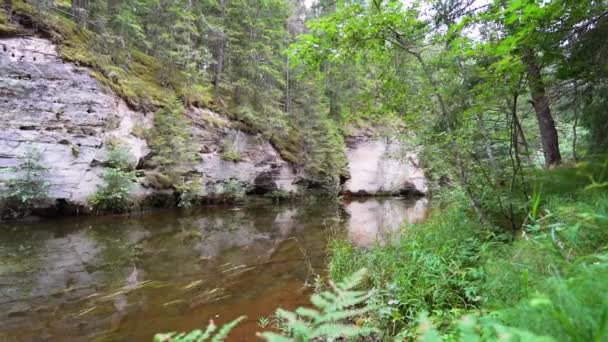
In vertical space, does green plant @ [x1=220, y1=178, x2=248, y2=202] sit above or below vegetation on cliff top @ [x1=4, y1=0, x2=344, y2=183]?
below

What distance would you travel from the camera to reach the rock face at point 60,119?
8.76m

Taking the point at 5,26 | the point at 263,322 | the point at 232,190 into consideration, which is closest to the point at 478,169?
the point at 263,322

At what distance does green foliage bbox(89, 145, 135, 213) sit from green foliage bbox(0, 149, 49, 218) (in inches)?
51.9

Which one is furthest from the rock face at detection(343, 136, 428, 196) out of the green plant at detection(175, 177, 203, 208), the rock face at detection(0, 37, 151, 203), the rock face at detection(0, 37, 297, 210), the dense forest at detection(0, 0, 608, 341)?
the rock face at detection(0, 37, 151, 203)

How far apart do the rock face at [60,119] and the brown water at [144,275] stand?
4.77ft

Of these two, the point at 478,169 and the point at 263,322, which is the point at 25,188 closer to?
the point at 263,322

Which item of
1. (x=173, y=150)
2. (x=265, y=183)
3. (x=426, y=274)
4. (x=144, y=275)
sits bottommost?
(x=144, y=275)

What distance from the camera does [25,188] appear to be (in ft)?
27.3

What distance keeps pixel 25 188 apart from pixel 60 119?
232 cm

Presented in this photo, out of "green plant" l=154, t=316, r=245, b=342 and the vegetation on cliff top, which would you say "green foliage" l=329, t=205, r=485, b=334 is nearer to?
"green plant" l=154, t=316, r=245, b=342

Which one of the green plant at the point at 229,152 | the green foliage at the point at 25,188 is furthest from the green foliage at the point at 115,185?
the green plant at the point at 229,152

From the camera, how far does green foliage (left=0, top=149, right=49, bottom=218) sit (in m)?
8.22

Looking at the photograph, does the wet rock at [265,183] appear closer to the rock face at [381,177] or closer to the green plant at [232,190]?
the green plant at [232,190]

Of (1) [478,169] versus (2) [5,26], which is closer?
(1) [478,169]
